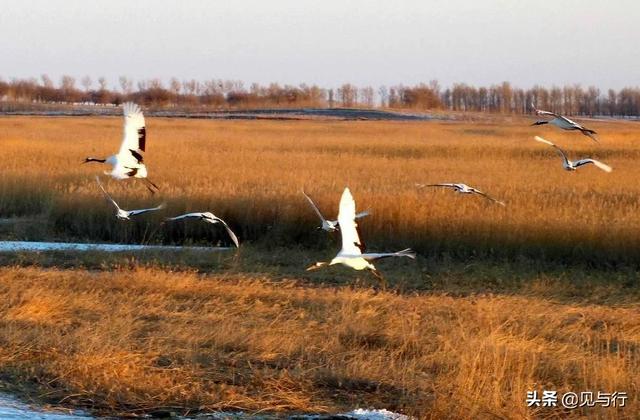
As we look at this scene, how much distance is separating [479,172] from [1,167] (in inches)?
463

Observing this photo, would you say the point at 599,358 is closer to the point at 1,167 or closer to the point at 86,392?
the point at 86,392

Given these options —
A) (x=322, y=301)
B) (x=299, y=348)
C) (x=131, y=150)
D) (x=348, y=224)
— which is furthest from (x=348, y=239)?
(x=131, y=150)

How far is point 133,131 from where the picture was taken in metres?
10.9

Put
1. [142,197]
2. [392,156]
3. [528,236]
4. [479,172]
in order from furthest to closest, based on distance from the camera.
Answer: [392,156]
[479,172]
[142,197]
[528,236]

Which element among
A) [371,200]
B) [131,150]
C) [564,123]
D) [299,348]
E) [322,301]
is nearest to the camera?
[299,348]

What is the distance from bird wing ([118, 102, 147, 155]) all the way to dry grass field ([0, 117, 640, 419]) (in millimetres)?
1357

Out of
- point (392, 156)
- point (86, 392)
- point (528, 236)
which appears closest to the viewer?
point (86, 392)

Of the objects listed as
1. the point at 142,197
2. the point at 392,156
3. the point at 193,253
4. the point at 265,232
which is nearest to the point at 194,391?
the point at 193,253

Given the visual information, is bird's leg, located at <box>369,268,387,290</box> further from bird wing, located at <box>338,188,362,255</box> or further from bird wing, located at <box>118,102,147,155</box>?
bird wing, located at <box>118,102,147,155</box>

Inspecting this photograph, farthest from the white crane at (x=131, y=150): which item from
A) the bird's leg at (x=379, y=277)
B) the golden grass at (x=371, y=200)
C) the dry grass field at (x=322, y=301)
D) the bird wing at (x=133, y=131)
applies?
the golden grass at (x=371, y=200)

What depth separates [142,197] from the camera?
56.6 ft

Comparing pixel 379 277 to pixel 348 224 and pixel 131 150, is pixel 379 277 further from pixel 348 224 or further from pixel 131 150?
pixel 131 150

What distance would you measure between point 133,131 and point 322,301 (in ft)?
9.70

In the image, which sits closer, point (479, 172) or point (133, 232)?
point (133, 232)
